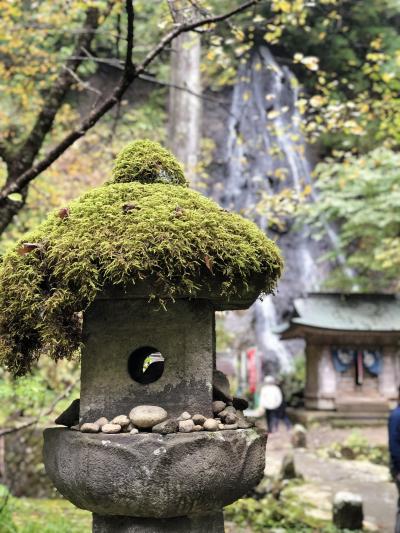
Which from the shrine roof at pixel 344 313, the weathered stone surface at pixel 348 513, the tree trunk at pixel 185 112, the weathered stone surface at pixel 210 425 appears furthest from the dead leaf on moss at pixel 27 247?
the shrine roof at pixel 344 313

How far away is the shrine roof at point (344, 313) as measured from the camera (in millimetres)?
18016

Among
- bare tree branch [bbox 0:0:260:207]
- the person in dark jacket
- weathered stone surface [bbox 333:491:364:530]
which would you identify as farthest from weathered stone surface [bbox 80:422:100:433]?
weathered stone surface [bbox 333:491:364:530]

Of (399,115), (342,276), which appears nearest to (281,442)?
(342,276)

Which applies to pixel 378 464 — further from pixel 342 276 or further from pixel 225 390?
pixel 225 390

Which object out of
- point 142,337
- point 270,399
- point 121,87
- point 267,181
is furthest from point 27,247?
point 267,181

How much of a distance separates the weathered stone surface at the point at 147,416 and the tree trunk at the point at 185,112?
23.1 ft

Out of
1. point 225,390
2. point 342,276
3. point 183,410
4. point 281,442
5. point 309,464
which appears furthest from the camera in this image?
point 342,276

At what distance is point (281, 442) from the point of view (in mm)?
15039

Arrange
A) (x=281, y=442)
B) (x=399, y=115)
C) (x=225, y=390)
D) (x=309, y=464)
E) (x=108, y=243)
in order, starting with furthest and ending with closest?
(x=281, y=442) → (x=309, y=464) → (x=399, y=115) → (x=225, y=390) → (x=108, y=243)

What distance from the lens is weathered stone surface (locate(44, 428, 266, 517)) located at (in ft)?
8.63

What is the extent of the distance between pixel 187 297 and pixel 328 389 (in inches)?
641

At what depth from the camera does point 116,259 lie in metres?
2.54

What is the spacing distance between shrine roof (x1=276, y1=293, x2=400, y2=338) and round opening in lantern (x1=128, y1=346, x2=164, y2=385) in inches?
584

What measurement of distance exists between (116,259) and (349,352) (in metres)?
17.2
